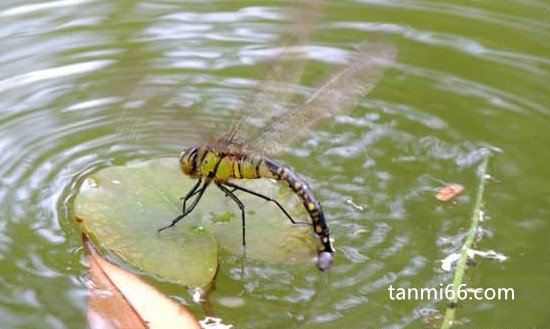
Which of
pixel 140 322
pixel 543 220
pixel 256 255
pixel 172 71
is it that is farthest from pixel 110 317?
pixel 172 71

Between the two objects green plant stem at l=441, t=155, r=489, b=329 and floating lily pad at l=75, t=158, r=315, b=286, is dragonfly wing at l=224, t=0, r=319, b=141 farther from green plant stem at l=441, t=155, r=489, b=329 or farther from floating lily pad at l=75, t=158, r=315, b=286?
green plant stem at l=441, t=155, r=489, b=329

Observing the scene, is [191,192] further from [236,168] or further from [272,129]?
[272,129]

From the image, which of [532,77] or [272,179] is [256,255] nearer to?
[272,179]

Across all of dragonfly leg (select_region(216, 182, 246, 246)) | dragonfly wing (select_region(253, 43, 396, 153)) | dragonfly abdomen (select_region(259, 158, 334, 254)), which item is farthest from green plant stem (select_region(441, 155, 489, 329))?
dragonfly leg (select_region(216, 182, 246, 246))

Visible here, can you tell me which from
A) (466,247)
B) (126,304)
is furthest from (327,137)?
(126,304)

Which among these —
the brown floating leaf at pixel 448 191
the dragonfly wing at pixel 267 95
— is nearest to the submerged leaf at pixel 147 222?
the dragonfly wing at pixel 267 95

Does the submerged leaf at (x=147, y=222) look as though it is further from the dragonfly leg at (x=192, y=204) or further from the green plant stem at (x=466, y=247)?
the green plant stem at (x=466, y=247)

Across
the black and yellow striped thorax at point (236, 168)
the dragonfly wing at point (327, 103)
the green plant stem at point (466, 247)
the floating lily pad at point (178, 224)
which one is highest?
the dragonfly wing at point (327, 103)
